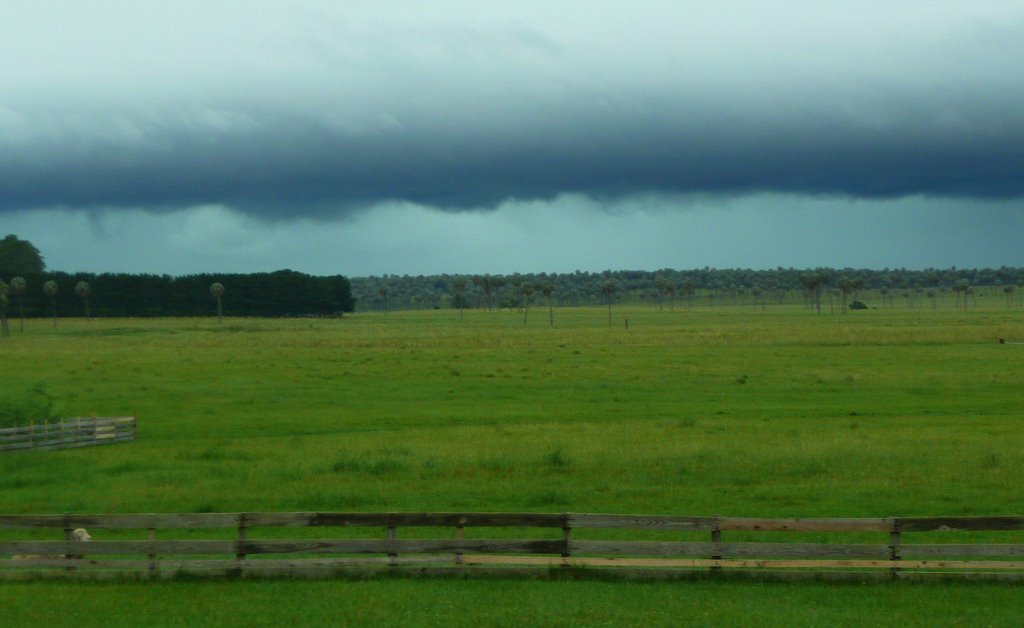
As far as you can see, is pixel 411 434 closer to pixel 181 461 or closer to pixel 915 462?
pixel 181 461

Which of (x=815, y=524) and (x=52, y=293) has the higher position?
(x=52, y=293)

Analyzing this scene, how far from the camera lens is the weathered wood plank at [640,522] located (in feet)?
55.2

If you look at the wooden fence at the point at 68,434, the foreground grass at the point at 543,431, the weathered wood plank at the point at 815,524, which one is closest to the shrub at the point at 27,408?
the wooden fence at the point at 68,434

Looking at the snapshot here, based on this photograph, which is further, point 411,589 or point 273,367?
point 273,367

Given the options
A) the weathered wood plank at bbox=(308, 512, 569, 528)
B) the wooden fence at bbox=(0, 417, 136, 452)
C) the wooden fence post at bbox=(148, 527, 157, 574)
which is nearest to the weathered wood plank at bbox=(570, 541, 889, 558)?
the weathered wood plank at bbox=(308, 512, 569, 528)

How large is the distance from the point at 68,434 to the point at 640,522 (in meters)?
24.8

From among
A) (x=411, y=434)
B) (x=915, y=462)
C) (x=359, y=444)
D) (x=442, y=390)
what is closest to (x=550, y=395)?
(x=442, y=390)

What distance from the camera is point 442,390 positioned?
2062 inches

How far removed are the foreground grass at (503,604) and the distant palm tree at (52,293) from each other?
138 metres

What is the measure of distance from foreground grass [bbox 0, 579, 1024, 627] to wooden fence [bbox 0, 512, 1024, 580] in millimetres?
356

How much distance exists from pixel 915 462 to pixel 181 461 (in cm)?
2017

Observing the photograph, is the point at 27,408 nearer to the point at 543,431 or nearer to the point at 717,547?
the point at 543,431

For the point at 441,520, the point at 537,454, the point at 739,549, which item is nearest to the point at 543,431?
the point at 537,454

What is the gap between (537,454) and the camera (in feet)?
101
